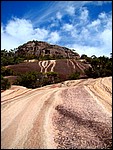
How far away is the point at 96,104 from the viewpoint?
26812 millimetres

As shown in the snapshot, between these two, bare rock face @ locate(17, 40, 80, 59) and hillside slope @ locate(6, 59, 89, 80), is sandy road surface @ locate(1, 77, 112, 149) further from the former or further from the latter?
bare rock face @ locate(17, 40, 80, 59)

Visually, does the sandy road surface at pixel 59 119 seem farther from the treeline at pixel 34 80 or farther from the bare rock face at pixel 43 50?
the bare rock face at pixel 43 50

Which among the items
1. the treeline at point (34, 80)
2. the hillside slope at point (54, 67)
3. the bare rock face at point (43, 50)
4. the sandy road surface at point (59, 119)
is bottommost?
the sandy road surface at point (59, 119)

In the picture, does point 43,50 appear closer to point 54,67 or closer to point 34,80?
point 54,67

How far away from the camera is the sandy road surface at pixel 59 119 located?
18172 mm

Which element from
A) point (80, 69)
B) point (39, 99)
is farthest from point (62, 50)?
point (39, 99)

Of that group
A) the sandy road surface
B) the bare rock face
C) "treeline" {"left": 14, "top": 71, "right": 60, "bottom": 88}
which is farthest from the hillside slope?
the bare rock face

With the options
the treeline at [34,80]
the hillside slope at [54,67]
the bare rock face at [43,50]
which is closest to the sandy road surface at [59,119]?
the treeline at [34,80]

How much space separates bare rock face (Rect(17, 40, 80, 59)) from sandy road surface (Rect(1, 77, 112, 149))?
91.9 m

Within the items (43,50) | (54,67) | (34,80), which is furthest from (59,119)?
(43,50)

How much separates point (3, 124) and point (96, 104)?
929 cm

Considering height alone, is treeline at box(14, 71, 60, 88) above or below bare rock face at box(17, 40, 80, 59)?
below

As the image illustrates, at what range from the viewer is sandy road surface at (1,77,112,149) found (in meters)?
18.2

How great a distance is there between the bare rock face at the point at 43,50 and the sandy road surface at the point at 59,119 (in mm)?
91865
